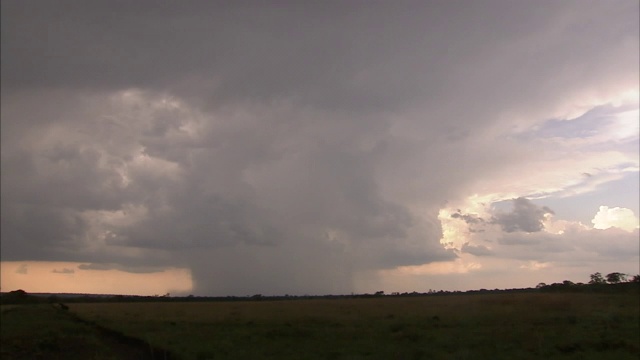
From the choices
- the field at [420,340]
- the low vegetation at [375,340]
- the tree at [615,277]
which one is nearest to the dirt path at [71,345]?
the low vegetation at [375,340]

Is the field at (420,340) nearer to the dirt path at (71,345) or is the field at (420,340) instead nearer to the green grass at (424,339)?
the green grass at (424,339)

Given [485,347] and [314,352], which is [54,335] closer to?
[314,352]

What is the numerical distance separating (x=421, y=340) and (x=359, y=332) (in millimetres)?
7586

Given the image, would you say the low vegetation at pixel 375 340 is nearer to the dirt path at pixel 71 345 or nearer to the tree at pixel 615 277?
the dirt path at pixel 71 345

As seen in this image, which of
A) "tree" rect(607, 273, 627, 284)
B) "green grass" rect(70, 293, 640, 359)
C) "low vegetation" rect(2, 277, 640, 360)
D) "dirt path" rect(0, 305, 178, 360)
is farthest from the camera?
"tree" rect(607, 273, 627, 284)

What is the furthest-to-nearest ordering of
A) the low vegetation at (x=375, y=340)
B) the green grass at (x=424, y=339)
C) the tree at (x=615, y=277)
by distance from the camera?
1. the tree at (x=615, y=277)
2. the low vegetation at (x=375, y=340)
3. the green grass at (x=424, y=339)

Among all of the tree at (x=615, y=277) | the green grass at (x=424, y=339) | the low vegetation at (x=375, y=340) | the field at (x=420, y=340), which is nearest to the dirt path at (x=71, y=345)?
the low vegetation at (x=375, y=340)

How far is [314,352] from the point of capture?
112 ft

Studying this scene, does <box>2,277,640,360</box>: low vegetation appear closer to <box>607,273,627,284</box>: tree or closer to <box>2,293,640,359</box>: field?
<box>2,293,640,359</box>: field

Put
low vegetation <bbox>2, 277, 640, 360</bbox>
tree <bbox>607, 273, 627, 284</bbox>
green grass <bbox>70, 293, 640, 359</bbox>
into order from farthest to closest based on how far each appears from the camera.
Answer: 1. tree <bbox>607, 273, 627, 284</bbox>
2. low vegetation <bbox>2, 277, 640, 360</bbox>
3. green grass <bbox>70, 293, 640, 359</bbox>

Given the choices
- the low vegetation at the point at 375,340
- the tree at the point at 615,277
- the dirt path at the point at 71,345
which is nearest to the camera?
the low vegetation at the point at 375,340

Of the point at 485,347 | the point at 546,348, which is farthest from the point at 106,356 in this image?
the point at 546,348

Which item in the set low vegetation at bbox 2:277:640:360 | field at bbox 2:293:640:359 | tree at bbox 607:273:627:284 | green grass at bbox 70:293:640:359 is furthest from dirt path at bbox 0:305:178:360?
tree at bbox 607:273:627:284

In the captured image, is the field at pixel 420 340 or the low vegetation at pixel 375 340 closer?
the field at pixel 420 340
